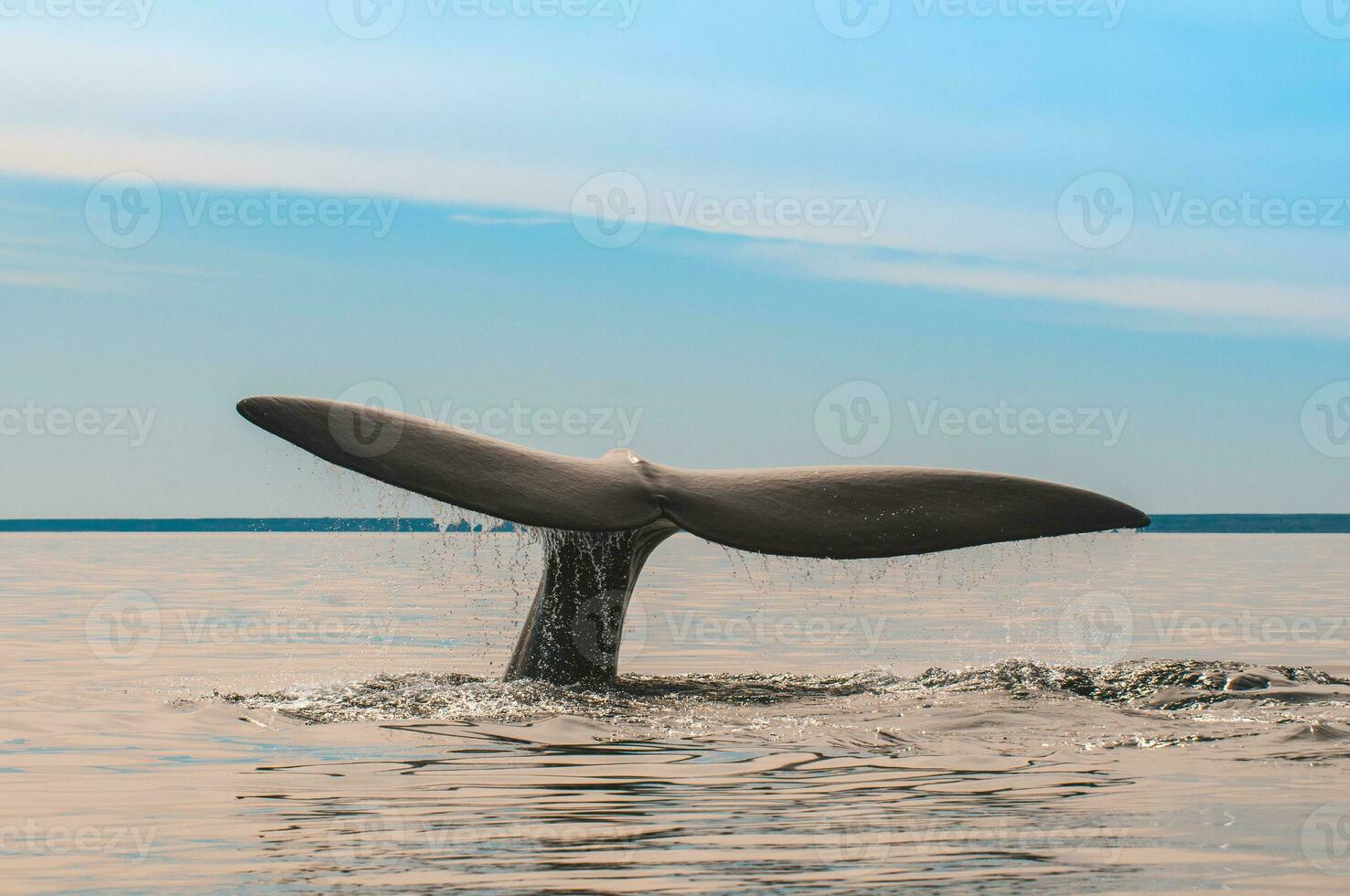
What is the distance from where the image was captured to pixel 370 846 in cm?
565

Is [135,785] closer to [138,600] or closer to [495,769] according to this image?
[495,769]

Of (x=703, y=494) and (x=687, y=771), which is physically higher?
(x=703, y=494)

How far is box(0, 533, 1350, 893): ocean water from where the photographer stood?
5422 millimetres

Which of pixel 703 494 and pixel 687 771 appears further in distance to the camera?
pixel 703 494

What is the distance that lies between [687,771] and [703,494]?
1.58 m

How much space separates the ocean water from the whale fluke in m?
0.24

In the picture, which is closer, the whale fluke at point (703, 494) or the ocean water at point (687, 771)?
the ocean water at point (687, 771)

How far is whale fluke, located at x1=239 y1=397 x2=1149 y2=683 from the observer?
7.14 metres

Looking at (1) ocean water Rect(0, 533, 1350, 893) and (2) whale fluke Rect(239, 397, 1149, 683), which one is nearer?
(1) ocean water Rect(0, 533, 1350, 893)

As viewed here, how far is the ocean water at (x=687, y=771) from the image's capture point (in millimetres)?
5422

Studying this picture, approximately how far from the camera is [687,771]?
7.23 m

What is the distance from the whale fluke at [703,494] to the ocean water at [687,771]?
0.24m

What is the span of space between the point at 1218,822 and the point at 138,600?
21.5 meters

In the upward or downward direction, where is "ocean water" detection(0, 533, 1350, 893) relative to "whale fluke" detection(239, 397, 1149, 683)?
downward
